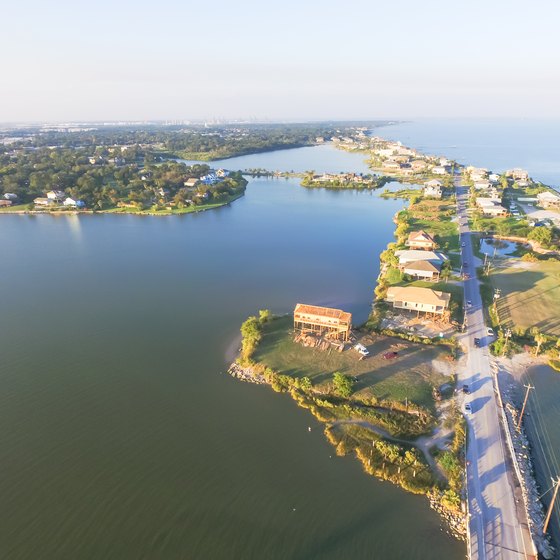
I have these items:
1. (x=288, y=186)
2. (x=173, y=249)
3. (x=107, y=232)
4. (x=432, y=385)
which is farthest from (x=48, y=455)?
(x=288, y=186)

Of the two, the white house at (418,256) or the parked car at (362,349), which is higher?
the white house at (418,256)

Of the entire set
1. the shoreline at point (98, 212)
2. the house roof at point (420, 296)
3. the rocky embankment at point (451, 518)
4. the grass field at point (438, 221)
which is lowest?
the shoreline at point (98, 212)

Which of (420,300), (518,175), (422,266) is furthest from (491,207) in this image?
(420,300)

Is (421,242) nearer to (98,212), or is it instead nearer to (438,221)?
(438,221)

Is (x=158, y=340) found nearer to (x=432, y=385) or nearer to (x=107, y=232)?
(x=432, y=385)

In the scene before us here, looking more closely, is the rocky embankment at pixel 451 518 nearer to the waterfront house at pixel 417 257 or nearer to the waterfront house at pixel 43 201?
the waterfront house at pixel 417 257

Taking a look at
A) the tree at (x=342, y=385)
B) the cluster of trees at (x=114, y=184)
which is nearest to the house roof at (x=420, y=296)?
the tree at (x=342, y=385)

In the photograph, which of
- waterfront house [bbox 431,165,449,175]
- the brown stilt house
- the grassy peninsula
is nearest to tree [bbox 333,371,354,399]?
the grassy peninsula
